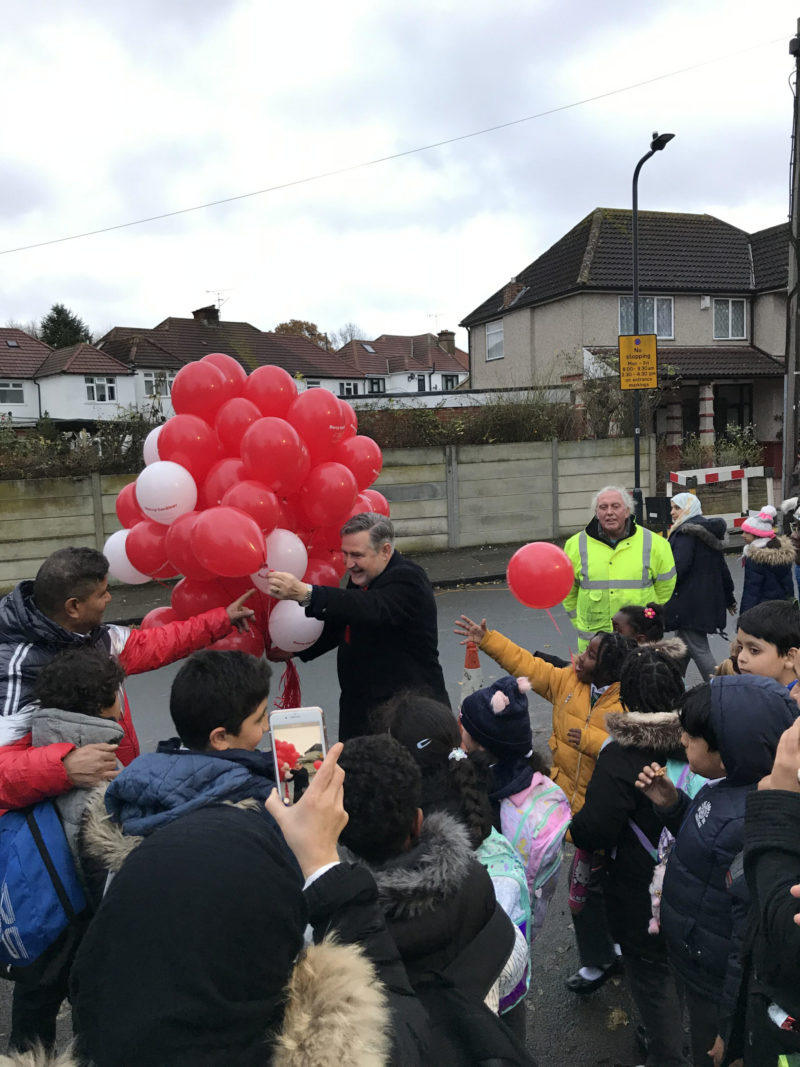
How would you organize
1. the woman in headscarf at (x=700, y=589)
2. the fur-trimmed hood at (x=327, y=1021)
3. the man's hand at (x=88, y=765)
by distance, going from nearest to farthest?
1. the fur-trimmed hood at (x=327, y=1021)
2. the man's hand at (x=88, y=765)
3. the woman in headscarf at (x=700, y=589)

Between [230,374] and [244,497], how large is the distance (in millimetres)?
903

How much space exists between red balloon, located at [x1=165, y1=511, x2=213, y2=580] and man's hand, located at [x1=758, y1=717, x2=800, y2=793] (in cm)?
249

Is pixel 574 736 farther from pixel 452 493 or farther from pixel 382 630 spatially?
pixel 452 493

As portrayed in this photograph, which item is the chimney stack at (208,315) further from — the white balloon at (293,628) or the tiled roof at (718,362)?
the white balloon at (293,628)

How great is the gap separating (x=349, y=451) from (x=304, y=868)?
9.53ft

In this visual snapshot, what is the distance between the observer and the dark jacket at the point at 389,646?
325 cm

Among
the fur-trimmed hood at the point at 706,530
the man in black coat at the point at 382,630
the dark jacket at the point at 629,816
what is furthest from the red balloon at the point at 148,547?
the fur-trimmed hood at the point at 706,530

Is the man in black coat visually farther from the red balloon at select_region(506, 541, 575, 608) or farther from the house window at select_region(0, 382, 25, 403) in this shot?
the house window at select_region(0, 382, 25, 403)

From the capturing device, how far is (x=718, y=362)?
22.5m

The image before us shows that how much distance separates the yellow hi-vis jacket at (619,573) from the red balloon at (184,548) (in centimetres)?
244

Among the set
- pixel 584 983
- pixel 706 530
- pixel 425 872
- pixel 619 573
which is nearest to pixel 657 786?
pixel 425 872

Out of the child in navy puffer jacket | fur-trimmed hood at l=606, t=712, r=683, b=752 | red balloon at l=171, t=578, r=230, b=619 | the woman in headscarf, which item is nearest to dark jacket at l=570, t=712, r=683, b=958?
fur-trimmed hood at l=606, t=712, r=683, b=752

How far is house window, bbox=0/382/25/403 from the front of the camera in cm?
3622

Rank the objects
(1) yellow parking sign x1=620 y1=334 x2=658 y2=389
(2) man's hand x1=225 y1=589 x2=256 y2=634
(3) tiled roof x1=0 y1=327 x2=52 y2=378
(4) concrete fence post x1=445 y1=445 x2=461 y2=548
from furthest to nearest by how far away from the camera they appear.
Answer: (3) tiled roof x1=0 y1=327 x2=52 y2=378 → (4) concrete fence post x1=445 y1=445 x2=461 y2=548 → (1) yellow parking sign x1=620 y1=334 x2=658 y2=389 → (2) man's hand x1=225 y1=589 x2=256 y2=634
